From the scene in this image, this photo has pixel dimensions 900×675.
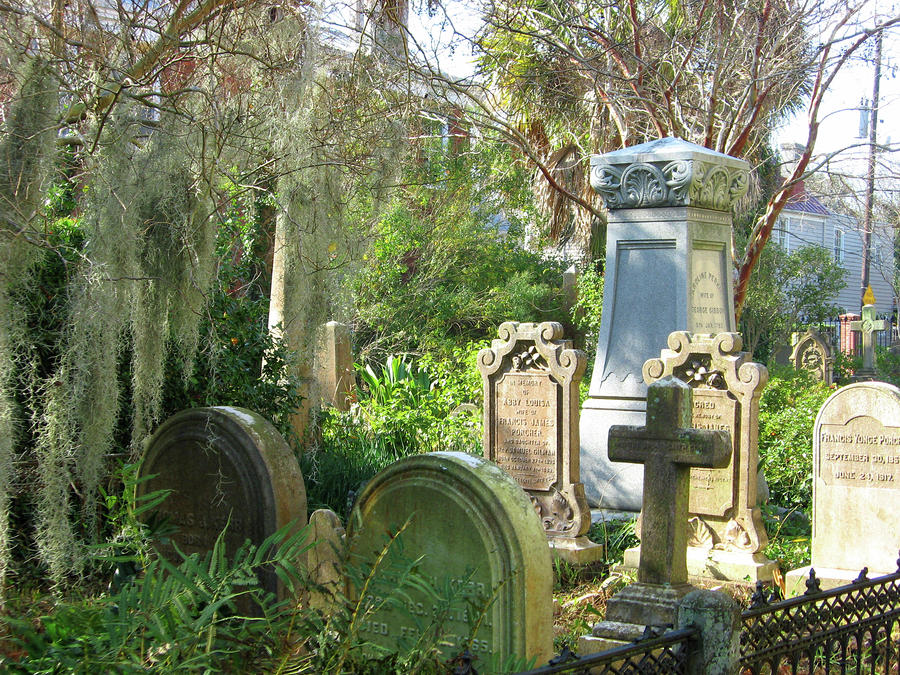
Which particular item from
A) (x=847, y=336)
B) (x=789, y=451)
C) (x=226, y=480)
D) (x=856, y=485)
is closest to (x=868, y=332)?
(x=847, y=336)

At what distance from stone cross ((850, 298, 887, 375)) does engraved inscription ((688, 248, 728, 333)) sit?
1541cm

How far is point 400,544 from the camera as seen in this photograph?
10.4ft

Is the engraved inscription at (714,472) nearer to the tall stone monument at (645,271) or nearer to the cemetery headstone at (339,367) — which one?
the tall stone monument at (645,271)

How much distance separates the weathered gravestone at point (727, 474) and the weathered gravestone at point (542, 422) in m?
0.75

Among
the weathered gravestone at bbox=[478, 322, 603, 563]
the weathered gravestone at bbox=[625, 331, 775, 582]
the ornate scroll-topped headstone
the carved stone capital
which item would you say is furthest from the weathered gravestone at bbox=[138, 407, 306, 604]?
the ornate scroll-topped headstone

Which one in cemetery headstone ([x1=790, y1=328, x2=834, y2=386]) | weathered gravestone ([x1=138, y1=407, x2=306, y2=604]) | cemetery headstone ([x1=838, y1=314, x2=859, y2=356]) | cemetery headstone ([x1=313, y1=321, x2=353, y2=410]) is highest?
cemetery headstone ([x1=838, y1=314, x2=859, y2=356])

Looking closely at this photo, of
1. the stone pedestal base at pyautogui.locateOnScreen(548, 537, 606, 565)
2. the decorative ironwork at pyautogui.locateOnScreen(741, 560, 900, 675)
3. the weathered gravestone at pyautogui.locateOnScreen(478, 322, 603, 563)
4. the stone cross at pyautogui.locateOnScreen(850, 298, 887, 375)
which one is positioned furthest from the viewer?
the stone cross at pyautogui.locateOnScreen(850, 298, 887, 375)

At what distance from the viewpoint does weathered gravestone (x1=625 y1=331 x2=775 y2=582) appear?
20.9 ft

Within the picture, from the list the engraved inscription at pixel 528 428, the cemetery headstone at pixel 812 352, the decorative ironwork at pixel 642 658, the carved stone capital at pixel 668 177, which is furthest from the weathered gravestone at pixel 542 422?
the cemetery headstone at pixel 812 352

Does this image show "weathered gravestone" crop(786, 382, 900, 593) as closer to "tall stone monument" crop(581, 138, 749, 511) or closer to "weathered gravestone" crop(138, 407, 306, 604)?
"tall stone monument" crop(581, 138, 749, 511)

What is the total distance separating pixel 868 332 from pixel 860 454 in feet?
61.3

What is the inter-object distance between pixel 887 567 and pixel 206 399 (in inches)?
171

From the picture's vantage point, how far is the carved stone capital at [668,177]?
312 inches

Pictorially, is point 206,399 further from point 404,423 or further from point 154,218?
point 404,423
